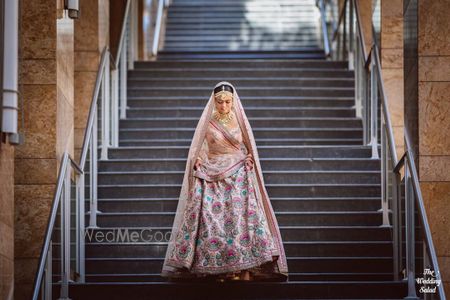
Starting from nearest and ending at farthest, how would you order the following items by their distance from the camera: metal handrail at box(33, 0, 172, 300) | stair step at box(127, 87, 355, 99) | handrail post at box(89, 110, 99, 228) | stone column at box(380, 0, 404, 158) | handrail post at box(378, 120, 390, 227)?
metal handrail at box(33, 0, 172, 300) → handrail post at box(378, 120, 390, 227) → handrail post at box(89, 110, 99, 228) → stone column at box(380, 0, 404, 158) → stair step at box(127, 87, 355, 99)

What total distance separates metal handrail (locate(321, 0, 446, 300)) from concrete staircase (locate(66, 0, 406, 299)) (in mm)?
217

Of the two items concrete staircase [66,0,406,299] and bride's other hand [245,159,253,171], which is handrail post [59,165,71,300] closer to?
concrete staircase [66,0,406,299]

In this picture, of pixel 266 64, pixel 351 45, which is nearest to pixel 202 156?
pixel 266 64

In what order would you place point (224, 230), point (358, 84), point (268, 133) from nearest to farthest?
point (224, 230) → point (268, 133) → point (358, 84)

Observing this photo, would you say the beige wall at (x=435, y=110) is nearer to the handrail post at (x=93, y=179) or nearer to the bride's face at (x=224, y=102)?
the bride's face at (x=224, y=102)

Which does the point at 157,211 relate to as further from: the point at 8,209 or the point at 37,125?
the point at 8,209

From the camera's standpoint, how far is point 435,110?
10203mm

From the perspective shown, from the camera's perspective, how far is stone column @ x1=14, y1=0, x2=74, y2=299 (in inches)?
402

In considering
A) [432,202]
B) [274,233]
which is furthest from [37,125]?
[432,202]

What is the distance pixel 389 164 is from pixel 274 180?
145 cm

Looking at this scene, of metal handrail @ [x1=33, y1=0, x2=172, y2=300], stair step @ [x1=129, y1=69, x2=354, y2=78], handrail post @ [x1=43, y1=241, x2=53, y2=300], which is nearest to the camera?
handrail post @ [x1=43, y1=241, x2=53, y2=300]

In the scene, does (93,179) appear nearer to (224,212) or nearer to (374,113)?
(224,212)

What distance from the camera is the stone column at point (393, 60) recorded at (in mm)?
13531

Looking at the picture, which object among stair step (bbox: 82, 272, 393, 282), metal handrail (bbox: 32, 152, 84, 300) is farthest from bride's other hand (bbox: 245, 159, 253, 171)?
metal handrail (bbox: 32, 152, 84, 300)
